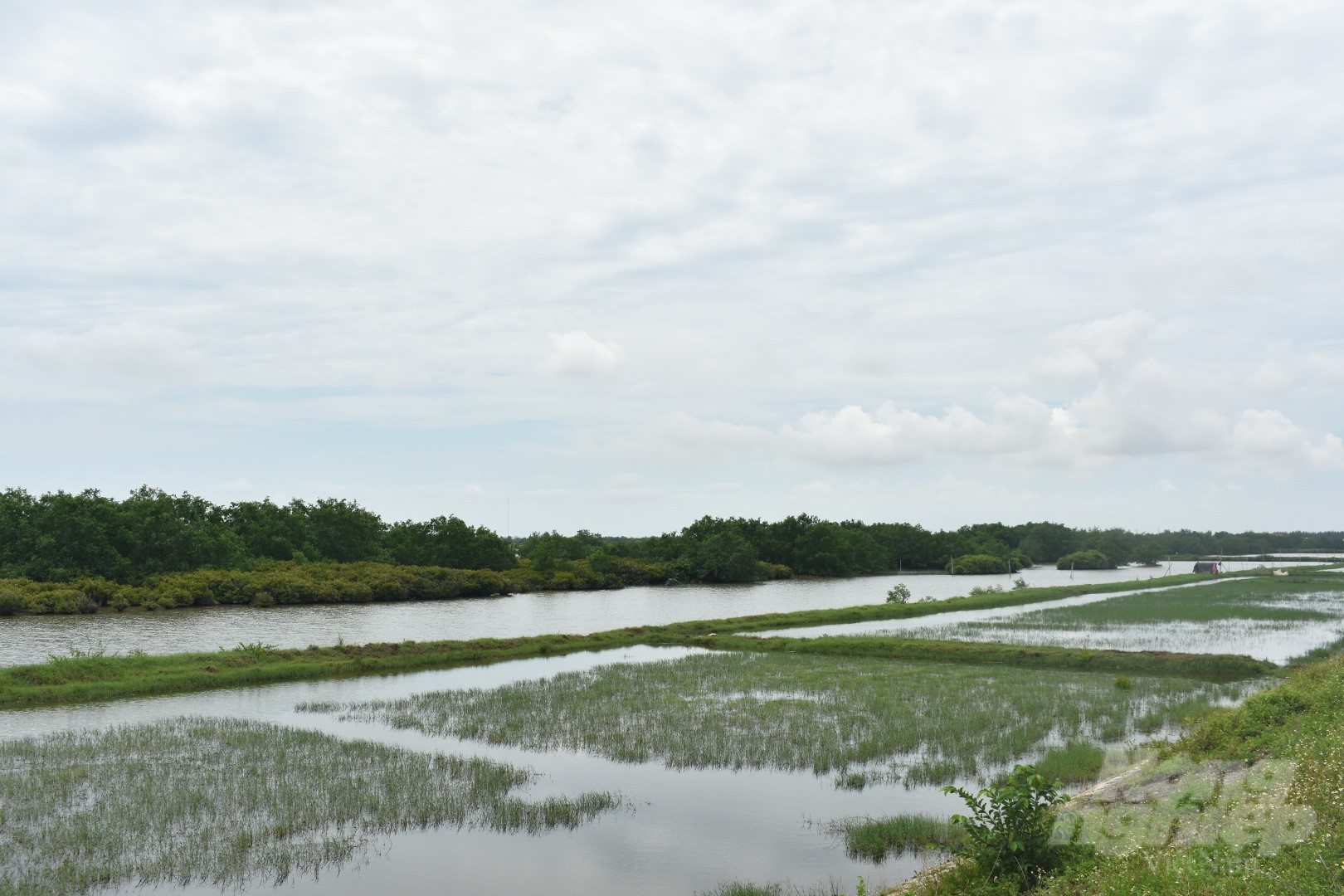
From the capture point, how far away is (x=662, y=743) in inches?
616

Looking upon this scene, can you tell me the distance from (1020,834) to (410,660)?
23.4 meters

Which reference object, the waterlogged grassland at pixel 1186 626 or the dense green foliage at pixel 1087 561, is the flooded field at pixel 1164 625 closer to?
the waterlogged grassland at pixel 1186 626

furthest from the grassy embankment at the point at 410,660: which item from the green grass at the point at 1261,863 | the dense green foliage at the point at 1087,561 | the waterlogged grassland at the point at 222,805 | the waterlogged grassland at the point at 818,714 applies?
the dense green foliage at the point at 1087,561

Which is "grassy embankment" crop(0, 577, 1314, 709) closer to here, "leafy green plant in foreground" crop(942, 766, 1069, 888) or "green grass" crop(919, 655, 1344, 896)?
"green grass" crop(919, 655, 1344, 896)

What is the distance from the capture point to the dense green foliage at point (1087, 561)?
109 m

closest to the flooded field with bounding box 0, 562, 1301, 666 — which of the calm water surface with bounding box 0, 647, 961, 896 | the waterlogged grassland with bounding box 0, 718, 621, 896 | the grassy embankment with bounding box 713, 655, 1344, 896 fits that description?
the waterlogged grassland with bounding box 0, 718, 621, 896

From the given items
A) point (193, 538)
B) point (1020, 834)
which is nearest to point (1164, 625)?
point (1020, 834)

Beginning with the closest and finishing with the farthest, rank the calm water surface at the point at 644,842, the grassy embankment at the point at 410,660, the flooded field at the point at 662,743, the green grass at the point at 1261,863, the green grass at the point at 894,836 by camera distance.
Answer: the green grass at the point at 1261,863 < the calm water surface at the point at 644,842 < the flooded field at the point at 662,743 < the green grass at the point at 894,836 < the grassy embankment at the point at 410,660

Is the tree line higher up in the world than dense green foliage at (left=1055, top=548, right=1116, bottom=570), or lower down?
higher up

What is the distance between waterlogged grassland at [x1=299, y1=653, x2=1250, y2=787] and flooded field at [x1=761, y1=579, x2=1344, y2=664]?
771 centimetres

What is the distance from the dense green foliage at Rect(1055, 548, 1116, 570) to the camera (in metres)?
109

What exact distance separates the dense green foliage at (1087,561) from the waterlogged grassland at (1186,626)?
193ft

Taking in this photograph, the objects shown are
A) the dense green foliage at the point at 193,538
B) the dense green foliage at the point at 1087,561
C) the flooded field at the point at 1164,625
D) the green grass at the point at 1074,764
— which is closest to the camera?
the green grass at the point at 1074,764

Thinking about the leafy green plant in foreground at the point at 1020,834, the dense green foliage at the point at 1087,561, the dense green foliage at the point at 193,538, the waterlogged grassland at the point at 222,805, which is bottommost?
the dense green foliage at the point at 1087,561
